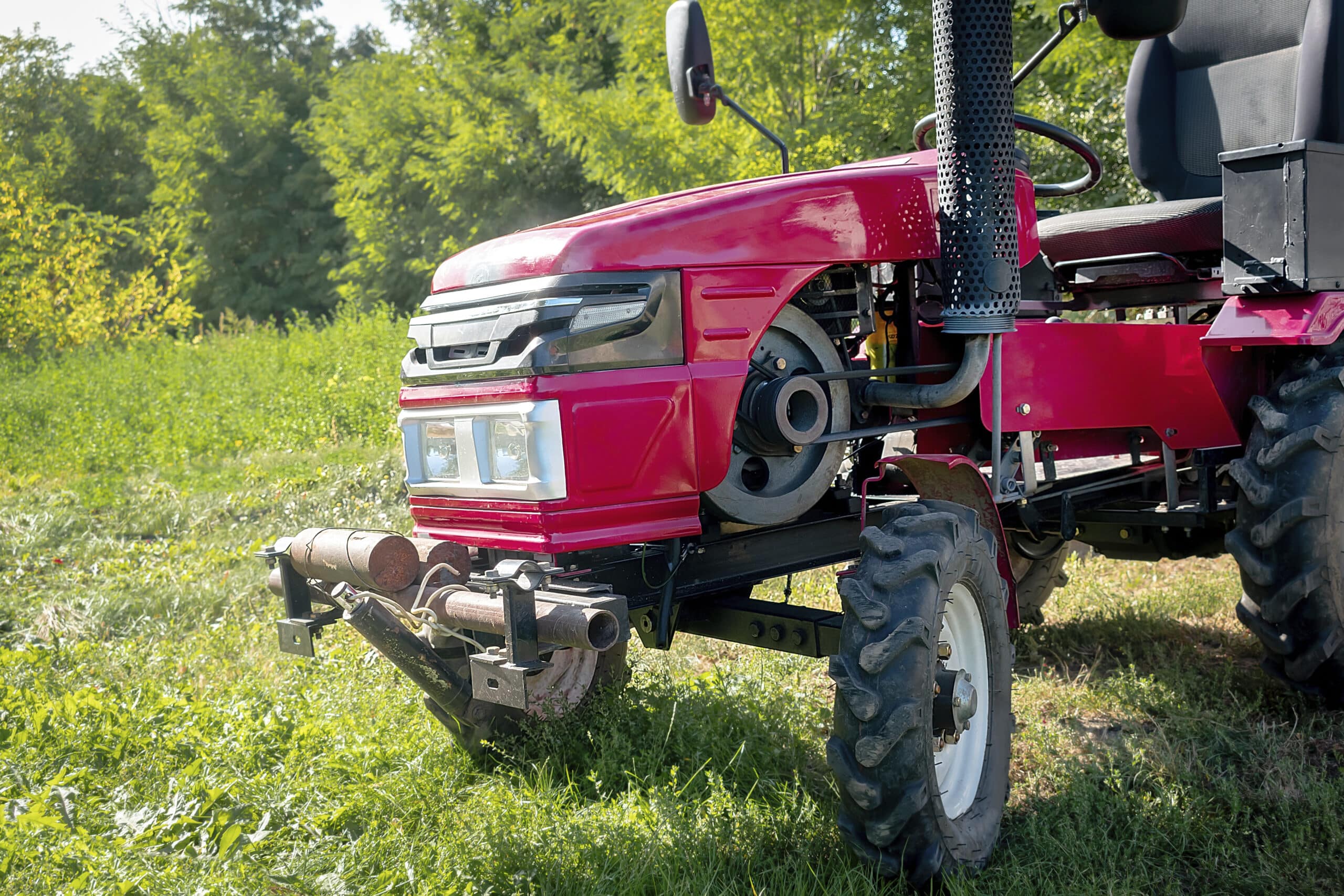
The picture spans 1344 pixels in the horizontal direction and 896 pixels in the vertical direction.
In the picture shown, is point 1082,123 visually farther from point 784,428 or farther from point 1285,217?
point 784,428

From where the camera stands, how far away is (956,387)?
2.87 metres

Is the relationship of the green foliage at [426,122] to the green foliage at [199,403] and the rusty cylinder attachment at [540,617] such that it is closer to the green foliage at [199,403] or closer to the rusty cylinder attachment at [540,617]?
the green foliage at [199,403]

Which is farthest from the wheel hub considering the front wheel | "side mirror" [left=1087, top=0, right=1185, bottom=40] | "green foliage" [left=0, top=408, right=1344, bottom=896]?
"side mirror" [left=1087, top=0, right=1185, bottom=40]

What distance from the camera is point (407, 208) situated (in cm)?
2048

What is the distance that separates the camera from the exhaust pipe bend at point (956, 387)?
2.86 metres

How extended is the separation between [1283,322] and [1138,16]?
132cm

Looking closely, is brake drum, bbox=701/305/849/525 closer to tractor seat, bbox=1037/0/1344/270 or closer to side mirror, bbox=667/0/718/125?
side mirror, bbox=667/0/718/125

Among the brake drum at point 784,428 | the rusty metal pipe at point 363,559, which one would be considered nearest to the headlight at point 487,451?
the rusty metal pipe at point 363,559

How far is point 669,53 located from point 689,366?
1122mm

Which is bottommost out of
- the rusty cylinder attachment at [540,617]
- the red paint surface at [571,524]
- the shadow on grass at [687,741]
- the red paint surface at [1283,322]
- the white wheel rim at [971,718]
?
the shadow on grass at [687,741]

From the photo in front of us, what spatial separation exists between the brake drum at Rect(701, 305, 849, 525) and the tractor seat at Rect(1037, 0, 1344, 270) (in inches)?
62.9

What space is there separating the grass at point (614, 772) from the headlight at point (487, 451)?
89 centimetres

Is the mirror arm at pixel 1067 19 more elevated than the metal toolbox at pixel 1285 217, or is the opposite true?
the mirror arm at pixel 1067 19

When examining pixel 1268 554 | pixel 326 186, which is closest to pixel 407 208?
pixel 326 186
